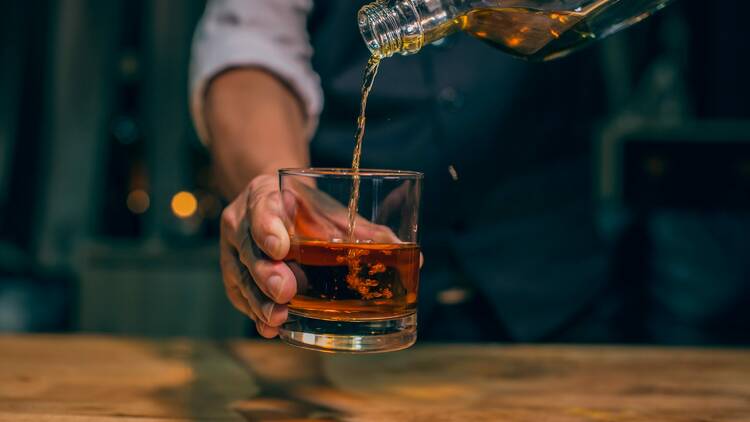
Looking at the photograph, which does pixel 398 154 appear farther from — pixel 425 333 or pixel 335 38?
pixel 425 333

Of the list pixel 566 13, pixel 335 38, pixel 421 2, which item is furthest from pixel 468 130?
pixel 421 2

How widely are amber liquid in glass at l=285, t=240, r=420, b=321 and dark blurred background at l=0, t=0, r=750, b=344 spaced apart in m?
1.97

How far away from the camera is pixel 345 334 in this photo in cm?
71

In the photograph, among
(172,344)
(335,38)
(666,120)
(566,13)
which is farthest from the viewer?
(666,120)

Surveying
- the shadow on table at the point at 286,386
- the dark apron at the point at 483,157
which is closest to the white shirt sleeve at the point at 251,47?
the dark apron at the point at 483,157

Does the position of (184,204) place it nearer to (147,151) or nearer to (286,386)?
(147,151)

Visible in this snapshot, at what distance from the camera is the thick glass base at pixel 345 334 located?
0.71 metres

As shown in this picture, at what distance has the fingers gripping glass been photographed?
0.70 m

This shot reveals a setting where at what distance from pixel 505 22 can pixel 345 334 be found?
38cm

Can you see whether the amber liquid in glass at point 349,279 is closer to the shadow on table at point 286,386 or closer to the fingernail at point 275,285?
the fingernail at point 275,285

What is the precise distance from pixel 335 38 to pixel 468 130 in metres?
0.31

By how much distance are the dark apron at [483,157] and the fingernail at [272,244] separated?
0.75m

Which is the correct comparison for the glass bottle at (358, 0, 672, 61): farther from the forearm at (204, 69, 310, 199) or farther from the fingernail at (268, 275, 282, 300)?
the forearm at (204, 69, 310, 199)

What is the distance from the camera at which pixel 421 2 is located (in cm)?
71
